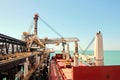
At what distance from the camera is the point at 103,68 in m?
8.69

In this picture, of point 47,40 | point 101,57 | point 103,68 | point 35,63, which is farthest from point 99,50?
point 47,40

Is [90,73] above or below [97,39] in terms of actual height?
below

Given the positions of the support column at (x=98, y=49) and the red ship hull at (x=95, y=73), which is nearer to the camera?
the red ship hull at (x=95, y=73)

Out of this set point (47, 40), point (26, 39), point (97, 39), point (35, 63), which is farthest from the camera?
point (47, 40)

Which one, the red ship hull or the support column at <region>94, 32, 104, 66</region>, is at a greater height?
the support column at <region>94, 32, 104, 66</region>

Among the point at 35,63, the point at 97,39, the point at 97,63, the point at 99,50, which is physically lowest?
the point at 35,63

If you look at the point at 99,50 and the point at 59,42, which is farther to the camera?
the point at 59,42

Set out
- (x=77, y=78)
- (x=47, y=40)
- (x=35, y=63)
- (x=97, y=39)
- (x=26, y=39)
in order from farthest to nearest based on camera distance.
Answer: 1. (x=47, y=40)
2. (x=26, y=39)
3. (x=35, y=63)
4. (x=97, y=39)
5. (x=77, y=78)

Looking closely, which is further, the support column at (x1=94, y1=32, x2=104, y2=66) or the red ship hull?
the support column at (x1=94, y1=32, x2=104, y2=66)

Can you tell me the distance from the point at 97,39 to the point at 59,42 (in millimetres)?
62131

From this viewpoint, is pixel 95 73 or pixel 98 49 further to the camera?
pixel 98 49

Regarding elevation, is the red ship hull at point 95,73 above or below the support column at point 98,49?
below

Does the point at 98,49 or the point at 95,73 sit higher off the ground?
the point at 98,49

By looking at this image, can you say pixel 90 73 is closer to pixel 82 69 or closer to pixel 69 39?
pixel 82 69
